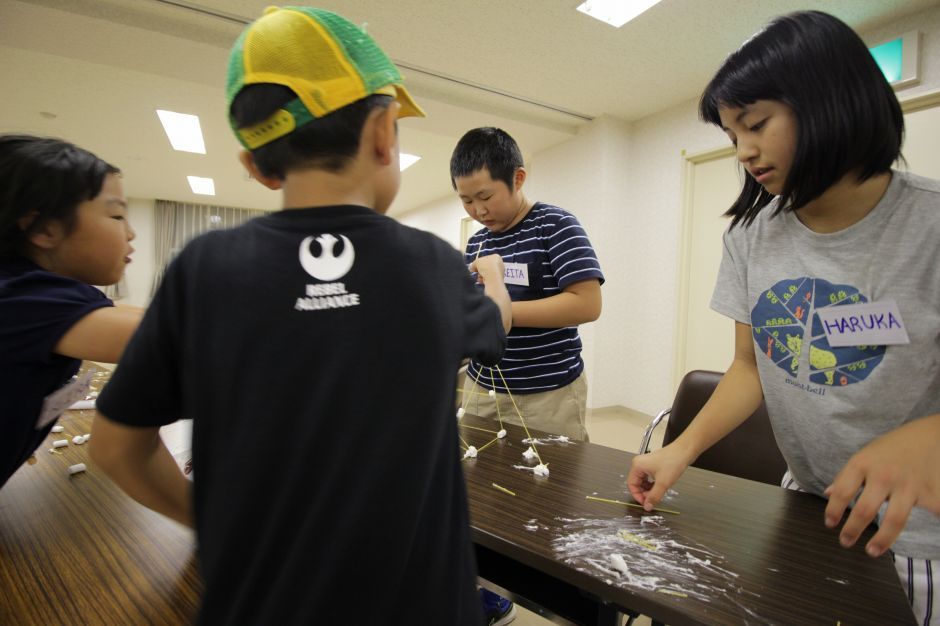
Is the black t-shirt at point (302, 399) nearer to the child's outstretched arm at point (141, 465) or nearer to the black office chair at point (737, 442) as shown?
the child's outstretched arm at point (141, 465)

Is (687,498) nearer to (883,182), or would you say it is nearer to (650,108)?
(883,182)

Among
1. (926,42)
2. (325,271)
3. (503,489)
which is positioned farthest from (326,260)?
(926,42)

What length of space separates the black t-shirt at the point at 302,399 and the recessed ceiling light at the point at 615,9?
3.20 metres

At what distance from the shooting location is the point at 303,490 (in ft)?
1.56

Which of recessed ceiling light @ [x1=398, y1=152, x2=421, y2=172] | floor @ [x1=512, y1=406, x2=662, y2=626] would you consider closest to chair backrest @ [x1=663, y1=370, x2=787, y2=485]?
floor @ [x1=512, y1=406, x2=662, y2=626]

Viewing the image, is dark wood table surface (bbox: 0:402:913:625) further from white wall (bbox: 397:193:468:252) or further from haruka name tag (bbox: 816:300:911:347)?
white wall (bbox: 397:193:468:252)

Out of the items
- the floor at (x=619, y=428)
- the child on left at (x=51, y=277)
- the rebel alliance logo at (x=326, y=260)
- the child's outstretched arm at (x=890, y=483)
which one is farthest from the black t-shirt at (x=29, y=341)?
the floor at (x=619, y=428)

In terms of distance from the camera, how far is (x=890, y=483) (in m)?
0.63

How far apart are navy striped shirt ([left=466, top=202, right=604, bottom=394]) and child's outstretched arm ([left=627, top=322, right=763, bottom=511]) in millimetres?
589

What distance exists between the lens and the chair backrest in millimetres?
1458

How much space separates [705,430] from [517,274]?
33.3 inches

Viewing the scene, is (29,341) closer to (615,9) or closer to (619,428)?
(615,9)

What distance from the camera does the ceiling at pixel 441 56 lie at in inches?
117

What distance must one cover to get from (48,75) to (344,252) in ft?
17.7
